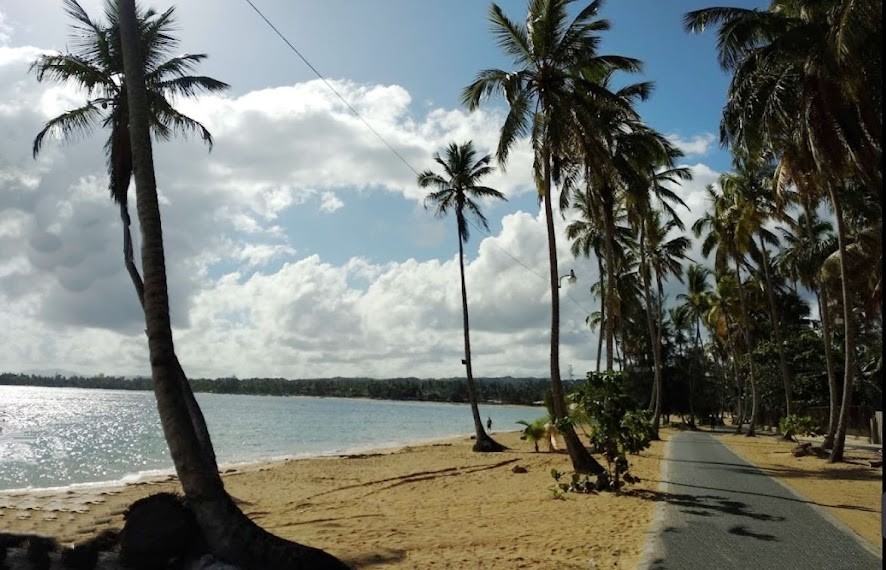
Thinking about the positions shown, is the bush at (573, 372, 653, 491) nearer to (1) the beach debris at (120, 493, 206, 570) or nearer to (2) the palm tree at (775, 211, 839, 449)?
(1) the beach debris at (120, 493, 206, 570)

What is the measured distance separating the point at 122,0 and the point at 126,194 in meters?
7.91

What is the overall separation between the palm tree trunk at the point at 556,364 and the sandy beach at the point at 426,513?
102cm

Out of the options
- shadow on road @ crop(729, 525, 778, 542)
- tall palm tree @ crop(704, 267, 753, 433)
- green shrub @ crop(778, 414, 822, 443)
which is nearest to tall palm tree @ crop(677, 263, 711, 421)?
tall palm tree @ crop(704, 267, 753, 433)

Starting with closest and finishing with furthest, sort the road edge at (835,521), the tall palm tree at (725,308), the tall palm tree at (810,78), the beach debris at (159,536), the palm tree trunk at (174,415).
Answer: the palm tree trunk at (174,415), the beach debris at (159,536), the road edge at (835,521), the tall palm tree at (810,78), the tall palm tree at (725,308)

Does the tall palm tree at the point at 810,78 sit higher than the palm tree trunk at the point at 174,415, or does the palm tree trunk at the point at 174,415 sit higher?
the tall palm tree at the point at 810,78

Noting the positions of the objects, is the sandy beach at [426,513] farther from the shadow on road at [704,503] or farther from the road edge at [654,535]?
the shadow on road at [704,503]

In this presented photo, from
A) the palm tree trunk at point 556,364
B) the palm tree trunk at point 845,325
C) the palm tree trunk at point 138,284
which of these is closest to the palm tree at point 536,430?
the palm tree trunk at point 556,364

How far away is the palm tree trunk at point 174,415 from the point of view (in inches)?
253

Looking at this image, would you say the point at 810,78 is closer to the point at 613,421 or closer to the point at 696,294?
the point at 613,421

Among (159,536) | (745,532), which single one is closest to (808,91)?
(745,532)

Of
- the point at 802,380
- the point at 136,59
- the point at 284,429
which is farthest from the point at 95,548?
the point at 284,429

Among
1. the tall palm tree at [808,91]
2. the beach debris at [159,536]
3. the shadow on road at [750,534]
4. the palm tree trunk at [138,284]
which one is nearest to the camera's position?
the beach debris at [159,536]

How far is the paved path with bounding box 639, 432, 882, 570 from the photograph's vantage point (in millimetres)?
6898

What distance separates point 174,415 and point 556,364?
8842mm
